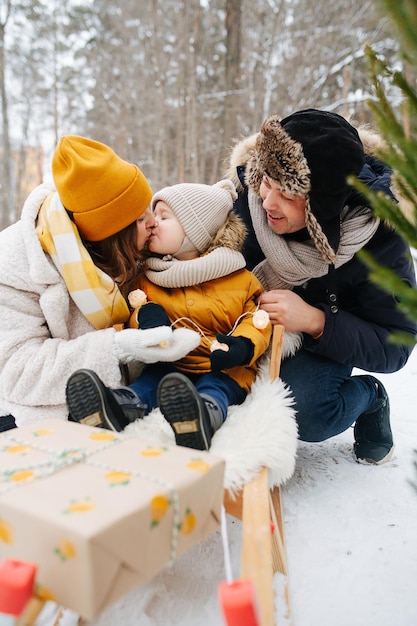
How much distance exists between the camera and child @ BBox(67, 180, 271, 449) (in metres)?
1.47

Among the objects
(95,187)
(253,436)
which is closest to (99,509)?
(253,436)

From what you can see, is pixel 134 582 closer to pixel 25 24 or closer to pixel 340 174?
pixel 340 174

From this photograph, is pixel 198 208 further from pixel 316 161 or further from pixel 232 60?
pixel 232 60

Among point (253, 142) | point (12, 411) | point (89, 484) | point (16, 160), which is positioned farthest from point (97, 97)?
point (89, 484)

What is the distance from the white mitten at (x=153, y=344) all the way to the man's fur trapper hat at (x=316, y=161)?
0.51m

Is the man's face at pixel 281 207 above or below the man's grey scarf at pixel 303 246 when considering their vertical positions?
above

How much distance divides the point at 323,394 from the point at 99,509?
1.07m

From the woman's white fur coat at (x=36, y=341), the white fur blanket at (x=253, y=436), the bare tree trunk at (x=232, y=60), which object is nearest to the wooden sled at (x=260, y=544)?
the white fur blanket at (x=253, y=436)

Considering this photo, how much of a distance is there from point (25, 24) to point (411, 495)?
1147 centimetres

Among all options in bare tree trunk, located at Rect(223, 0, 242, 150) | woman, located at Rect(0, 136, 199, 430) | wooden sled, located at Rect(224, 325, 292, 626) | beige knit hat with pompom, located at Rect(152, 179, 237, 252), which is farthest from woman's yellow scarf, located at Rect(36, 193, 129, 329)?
bare tree trunk, located at Rect(223, 0, 242, 150)

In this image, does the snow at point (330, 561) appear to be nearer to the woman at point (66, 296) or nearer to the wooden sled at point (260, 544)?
the wooden sled at point (260, 544)

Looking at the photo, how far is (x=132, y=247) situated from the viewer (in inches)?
62.4

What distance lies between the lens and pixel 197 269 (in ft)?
5.20

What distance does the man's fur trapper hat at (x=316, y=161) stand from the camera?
144 centimetres
